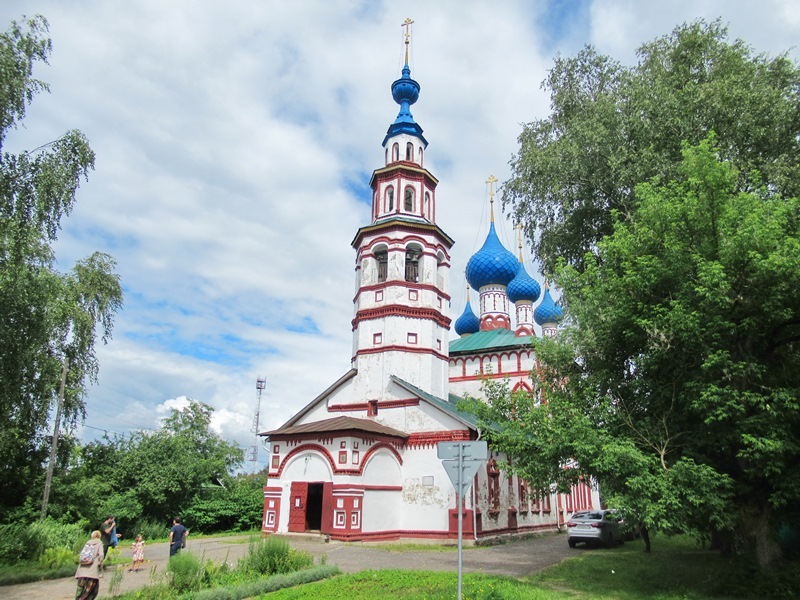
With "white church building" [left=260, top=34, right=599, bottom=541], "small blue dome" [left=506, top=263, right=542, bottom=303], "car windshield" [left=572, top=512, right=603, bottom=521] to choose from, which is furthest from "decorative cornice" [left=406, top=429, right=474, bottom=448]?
"small blue dome" [left=506, top=263, right=542, bottom=303]

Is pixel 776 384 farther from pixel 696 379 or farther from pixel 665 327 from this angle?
pixel 665 327

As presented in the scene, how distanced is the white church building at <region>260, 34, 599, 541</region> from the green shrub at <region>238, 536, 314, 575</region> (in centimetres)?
749

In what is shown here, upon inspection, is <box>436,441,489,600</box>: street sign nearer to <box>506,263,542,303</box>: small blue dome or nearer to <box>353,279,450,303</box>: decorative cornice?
<box>353,279,450,303</box>: decorative cornice

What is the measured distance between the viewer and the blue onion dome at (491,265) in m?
39.0

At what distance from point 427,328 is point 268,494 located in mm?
9490

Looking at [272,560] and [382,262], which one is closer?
[272,560]

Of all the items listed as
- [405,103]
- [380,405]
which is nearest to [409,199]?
[405,103]

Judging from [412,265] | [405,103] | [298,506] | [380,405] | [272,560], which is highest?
[405,103]

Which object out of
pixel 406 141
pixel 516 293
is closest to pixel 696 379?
pixel 406 141

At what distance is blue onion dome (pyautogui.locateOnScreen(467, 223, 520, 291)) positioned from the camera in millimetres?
39031

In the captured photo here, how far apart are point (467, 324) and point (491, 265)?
16.3ft

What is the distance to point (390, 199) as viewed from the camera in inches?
1090

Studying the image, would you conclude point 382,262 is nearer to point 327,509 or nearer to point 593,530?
point 327,509

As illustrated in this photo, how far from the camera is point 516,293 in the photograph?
133 ft
